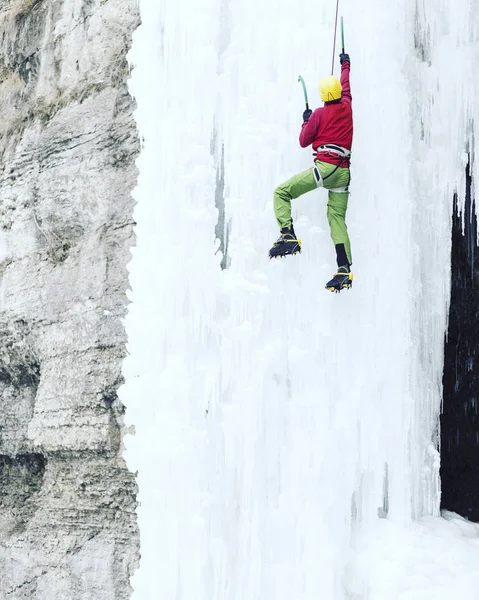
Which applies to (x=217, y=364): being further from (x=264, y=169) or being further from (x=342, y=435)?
(x=264, y=169)

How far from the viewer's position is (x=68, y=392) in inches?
253

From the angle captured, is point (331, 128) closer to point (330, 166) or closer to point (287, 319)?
point (330, 166)

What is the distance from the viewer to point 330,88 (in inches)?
216

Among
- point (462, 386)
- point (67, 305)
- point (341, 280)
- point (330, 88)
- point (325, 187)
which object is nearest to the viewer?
point (341, 280)

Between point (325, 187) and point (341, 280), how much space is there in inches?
27.7

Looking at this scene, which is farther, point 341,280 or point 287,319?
point 287,319

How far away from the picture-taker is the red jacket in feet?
18.2

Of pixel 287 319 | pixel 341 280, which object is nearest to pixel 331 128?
pixel 341 280

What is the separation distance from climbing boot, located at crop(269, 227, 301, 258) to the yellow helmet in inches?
36.8

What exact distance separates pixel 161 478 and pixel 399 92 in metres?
3.37

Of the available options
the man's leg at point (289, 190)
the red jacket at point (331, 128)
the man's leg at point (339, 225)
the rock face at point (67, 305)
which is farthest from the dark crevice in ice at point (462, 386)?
the rock face at point (67, 305)

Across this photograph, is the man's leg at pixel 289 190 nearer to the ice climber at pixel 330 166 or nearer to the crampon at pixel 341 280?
the ice climber at pixel 330 166

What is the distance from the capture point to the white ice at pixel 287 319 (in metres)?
5.47

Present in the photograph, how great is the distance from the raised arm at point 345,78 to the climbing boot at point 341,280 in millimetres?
1203
